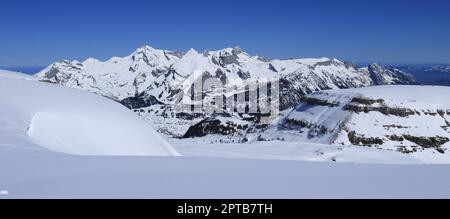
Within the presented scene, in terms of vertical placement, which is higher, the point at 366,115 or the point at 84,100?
the point at 84,100

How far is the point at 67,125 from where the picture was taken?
774 inches

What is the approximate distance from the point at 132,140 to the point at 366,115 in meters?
123

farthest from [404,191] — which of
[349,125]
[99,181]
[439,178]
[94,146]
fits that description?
[349,125]

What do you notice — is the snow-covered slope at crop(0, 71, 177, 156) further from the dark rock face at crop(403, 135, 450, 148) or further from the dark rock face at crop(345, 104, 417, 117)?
the dark rock face at crop(345, 104, 417, 117)

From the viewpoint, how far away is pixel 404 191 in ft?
28.3

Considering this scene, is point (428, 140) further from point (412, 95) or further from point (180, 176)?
point (180, 176)

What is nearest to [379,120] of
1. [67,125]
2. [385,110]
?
[385,110]

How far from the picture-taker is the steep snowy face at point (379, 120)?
396 feet

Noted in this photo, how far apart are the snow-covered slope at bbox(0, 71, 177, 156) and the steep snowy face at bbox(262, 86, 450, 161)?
325ft

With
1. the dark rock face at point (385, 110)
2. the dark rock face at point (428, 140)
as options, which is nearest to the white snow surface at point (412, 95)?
the dark rock face at point (385, 110)

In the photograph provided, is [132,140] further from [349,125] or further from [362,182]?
[349,125]

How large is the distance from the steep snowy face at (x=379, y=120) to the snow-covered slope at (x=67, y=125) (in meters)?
99.1

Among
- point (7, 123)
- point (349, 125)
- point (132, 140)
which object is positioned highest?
point (7, 123)

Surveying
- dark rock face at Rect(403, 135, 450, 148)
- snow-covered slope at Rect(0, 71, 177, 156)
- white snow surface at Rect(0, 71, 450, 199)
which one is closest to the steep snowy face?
dark rock face at Rect(403, 135, 450, 148)
